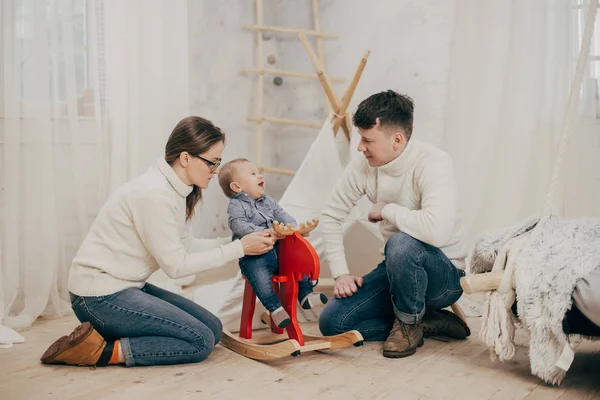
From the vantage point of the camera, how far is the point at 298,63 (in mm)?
3938

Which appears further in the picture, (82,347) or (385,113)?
(385,113)

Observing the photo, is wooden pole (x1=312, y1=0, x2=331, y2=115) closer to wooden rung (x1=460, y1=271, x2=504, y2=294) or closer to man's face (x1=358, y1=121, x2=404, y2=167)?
man's face (x1=358, y1=121, x2=404, y2=167)

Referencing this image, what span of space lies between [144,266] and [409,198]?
0.88 metres

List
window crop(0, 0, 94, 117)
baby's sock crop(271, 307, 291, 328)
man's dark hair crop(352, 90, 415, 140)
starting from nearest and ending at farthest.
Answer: baby's sock crop(271, 307, 291, 328), man's dark hair crop(352, 90, 415, 140), window crop(0, 0, 94, 117)

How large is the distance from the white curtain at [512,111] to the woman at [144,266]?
52.9 inches

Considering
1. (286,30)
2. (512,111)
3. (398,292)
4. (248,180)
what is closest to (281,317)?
(398,292)

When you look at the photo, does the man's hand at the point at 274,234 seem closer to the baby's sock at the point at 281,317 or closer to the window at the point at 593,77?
the baby's sock at the point at 281,317

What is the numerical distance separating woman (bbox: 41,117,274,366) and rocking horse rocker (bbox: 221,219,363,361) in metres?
0.10

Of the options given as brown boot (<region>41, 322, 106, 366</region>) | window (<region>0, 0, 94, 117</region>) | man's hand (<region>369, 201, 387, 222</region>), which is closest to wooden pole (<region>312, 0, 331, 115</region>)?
window (<region>0, 0, 94, 117</region>)

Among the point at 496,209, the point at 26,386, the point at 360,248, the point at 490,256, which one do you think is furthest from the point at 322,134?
the point at 26,386

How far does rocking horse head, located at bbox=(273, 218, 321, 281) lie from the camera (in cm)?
213

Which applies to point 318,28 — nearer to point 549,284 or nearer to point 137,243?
point 137,243

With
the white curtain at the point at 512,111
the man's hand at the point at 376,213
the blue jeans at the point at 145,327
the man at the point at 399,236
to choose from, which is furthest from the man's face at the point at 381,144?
the white curtain at the point at 512,111

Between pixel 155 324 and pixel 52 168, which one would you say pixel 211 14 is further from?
pixel 155 324
